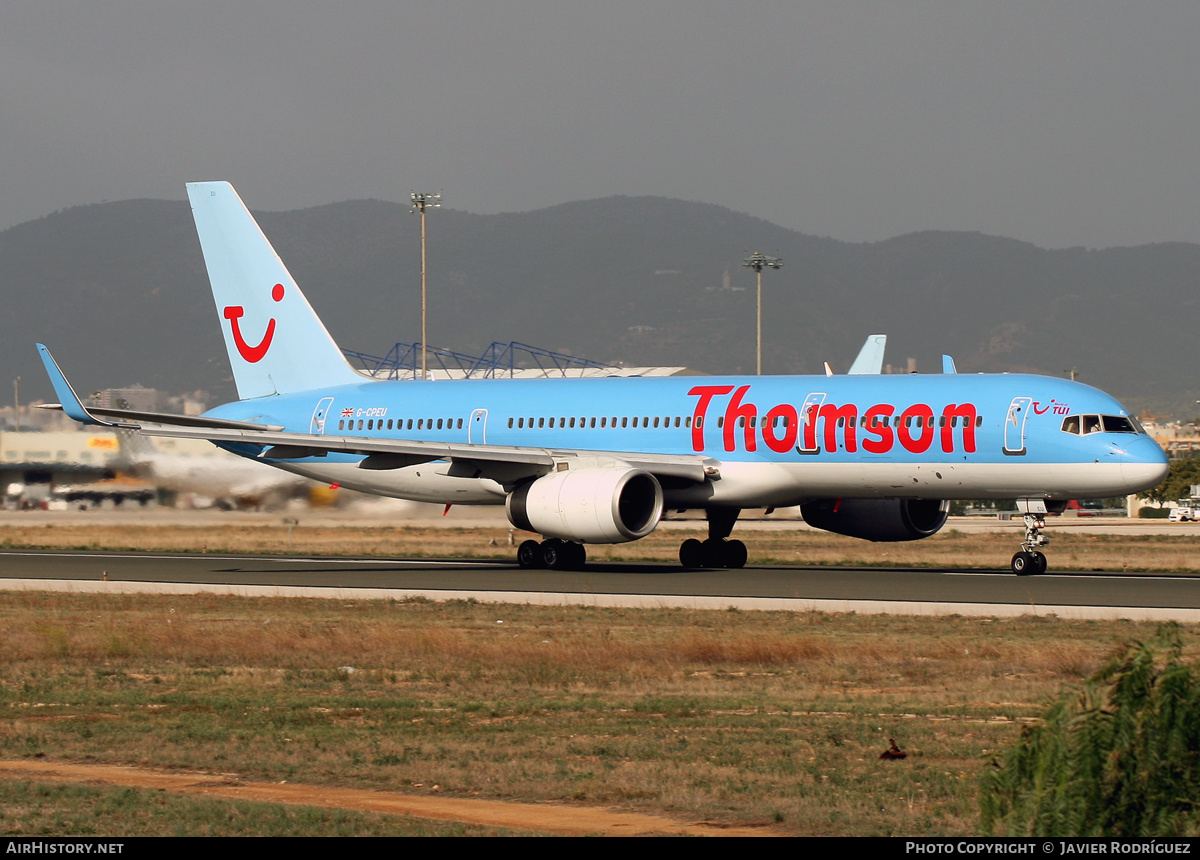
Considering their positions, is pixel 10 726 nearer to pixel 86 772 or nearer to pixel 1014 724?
pixel 86 772

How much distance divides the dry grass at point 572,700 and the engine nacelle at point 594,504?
7.21 m

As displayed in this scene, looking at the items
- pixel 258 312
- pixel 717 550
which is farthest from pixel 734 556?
pixel 258 312

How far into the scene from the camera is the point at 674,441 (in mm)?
33594

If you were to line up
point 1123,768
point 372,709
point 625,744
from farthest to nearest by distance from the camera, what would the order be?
1. point 372,709
2. point 625,744
3. point 1123,768

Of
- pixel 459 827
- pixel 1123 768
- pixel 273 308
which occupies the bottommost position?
pixel 459 827

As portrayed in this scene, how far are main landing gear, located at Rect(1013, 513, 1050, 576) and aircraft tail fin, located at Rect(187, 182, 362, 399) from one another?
18515 mm

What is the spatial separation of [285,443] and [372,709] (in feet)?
64.1

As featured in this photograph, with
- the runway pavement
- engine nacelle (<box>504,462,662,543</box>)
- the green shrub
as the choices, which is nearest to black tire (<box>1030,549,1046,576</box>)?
the runway pavement

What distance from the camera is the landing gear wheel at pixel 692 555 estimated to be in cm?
3475

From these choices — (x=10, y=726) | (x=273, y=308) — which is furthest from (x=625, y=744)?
(x=273, y=308)

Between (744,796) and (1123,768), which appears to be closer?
(1123,768)

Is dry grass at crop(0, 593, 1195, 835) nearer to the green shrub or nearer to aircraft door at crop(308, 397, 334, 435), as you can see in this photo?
the green shrub

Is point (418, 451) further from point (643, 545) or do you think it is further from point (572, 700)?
point (572, 700)
